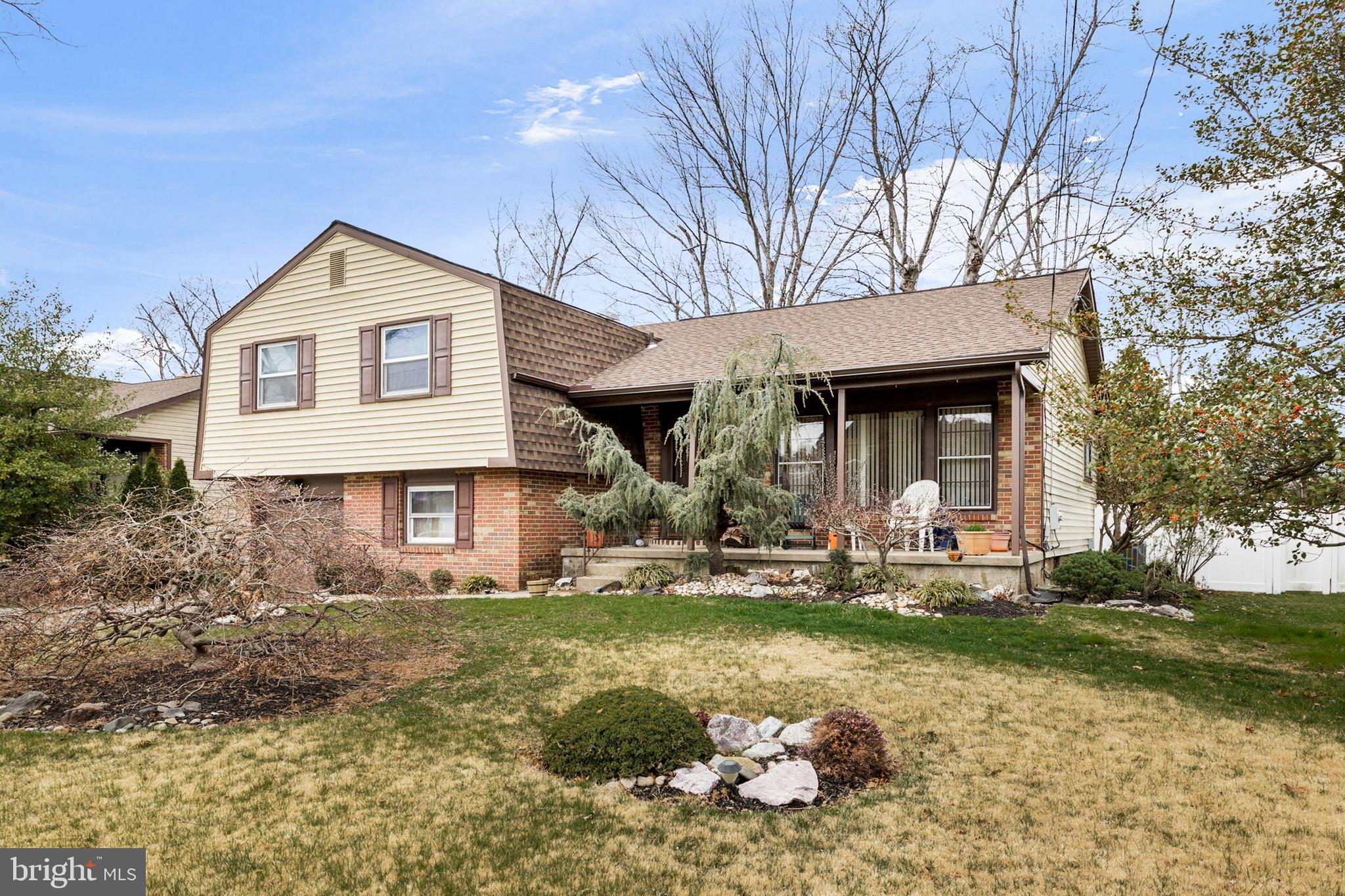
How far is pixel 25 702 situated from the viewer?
6.15m

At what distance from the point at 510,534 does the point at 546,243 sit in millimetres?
18450

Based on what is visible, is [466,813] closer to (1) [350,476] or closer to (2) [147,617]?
(2) [147,617]

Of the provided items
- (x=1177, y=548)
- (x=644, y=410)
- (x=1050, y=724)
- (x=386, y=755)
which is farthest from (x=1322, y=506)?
(x=644, y=410)

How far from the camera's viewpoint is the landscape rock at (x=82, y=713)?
5875 mm

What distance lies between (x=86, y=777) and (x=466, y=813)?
2.26 m

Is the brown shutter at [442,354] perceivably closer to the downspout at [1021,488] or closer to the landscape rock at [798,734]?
the downspout at [1021,488]

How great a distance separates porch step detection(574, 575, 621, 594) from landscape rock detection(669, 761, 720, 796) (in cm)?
808

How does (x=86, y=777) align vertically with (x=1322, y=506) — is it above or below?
below

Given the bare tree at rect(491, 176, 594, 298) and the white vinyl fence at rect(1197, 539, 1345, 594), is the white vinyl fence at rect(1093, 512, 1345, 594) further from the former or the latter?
the bare tree at rect(491, 176, 594, 298)

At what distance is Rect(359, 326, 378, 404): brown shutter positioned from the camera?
14.4 metres

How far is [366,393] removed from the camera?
14.4 m

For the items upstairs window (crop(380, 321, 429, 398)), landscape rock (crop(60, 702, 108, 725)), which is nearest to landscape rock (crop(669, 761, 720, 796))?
landscape rock (crop(60, 702, 108, 725))

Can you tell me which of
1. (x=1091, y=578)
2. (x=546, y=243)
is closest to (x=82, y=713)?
(x=1091, y=578)

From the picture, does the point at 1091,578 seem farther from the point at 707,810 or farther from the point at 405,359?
the point at 405,359
